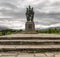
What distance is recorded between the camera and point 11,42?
7.69m

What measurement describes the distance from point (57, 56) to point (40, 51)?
3.41 ft

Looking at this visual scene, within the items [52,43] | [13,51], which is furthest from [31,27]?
[13,51]

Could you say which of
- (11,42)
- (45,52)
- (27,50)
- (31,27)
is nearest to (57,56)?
(45,52)

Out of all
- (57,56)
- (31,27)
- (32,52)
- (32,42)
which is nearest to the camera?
(57,56)

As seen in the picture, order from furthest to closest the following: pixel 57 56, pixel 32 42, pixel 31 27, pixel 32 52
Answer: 1. pixel 31 27
2. pixel 32 42
3. pixel 32 52
4. pixel 57 56

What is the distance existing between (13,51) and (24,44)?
125cm

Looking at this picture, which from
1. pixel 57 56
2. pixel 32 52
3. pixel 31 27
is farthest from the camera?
pixel 31 27

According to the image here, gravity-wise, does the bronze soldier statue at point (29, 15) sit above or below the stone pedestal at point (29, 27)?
above

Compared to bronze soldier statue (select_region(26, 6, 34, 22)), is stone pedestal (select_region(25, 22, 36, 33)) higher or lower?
lower

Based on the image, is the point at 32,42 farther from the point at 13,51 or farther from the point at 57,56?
the point at 57,56

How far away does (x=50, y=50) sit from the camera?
6508 millimetres

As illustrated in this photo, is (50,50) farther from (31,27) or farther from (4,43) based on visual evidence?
(31,27)

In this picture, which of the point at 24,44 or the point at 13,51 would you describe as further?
the point at 24,44

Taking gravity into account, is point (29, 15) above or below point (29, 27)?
above
